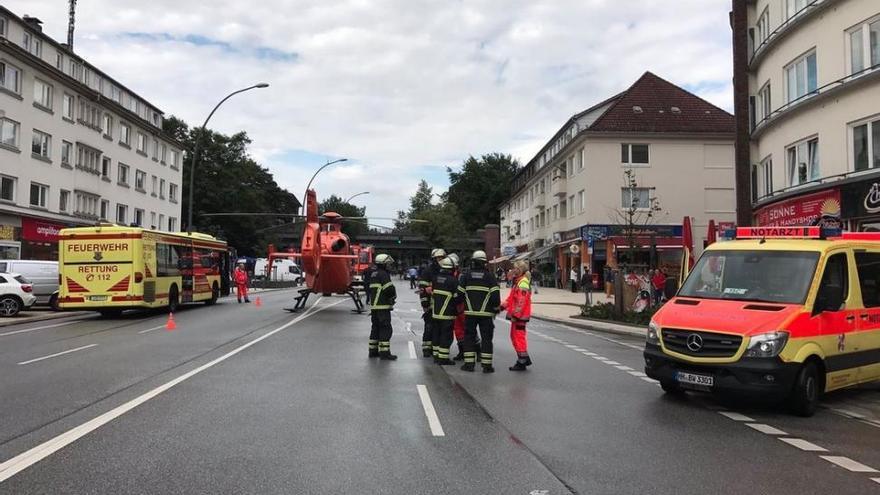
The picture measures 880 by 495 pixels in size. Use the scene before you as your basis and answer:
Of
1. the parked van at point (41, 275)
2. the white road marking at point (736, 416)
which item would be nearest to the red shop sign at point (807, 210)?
the white road marking at point (736, 416)

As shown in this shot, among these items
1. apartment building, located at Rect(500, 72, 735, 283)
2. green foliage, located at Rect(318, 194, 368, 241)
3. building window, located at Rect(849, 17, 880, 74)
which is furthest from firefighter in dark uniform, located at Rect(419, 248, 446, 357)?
green foliage, located at Rect(318, 194, 368, 241)

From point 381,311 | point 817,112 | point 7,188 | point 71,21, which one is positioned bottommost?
point 381,311

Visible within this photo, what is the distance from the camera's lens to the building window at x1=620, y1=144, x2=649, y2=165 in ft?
140

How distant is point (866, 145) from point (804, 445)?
16006 mm

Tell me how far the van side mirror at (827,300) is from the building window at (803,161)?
1544 centimetres

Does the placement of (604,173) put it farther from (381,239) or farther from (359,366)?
(381,239)

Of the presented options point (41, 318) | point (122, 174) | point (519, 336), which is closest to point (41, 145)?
point (122, 174)

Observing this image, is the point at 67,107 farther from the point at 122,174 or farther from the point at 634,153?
the point at 634,153

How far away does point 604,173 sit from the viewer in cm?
4225

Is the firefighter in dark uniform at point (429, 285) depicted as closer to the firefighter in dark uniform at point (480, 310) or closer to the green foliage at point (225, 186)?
the firefighter in dark uniform at point (480, 310)

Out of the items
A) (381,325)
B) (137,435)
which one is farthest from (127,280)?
(137,435)

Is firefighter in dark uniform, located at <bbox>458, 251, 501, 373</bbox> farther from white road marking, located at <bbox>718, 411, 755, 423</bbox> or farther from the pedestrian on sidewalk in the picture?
white road marking, located at <bbox>718, 411, 755, 423</bbox>

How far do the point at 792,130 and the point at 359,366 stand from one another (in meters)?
18.7

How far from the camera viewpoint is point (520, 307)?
10156 millimetres
